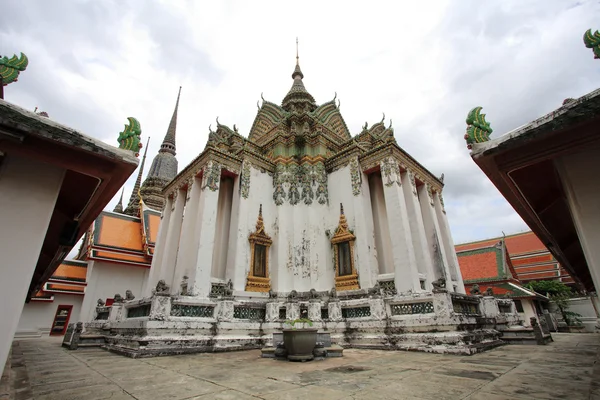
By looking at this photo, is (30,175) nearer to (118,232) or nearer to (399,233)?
(399,233)

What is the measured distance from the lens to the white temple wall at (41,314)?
1578 centimetres

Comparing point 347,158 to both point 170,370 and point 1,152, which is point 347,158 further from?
point 1,152

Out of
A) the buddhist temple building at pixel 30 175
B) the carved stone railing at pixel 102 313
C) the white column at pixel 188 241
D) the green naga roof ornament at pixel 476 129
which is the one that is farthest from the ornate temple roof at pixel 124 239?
the green naga roof ornament at pixel 476 129

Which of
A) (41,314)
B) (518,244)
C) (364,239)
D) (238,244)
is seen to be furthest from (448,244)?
(41,314)

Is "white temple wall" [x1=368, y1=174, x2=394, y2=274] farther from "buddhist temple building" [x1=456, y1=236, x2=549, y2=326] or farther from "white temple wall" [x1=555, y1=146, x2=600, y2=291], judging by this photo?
"white temple wall" [x1=555, y1=146, x2=600, y2=291]

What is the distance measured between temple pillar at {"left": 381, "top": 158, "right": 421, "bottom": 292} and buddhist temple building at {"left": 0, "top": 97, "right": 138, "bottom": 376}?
32.0 ft

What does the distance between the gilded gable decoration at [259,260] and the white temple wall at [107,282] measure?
9046 mm

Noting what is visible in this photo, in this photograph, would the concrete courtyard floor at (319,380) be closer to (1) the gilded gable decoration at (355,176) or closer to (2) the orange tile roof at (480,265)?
(1) the gilded gable decoration at (355,176)

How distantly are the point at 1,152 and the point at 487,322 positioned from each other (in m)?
11.7

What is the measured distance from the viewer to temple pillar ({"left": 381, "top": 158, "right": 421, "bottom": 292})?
1057 centimetres

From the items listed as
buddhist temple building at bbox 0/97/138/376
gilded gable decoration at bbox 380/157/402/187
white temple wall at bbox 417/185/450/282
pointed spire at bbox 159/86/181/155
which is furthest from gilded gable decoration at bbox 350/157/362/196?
pointed spire at bbox 159/86/181/155

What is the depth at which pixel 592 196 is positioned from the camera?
2.64 m

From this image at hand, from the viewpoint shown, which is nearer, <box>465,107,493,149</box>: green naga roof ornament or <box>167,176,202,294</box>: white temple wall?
<box>465,107,493,149</box>: green naga roof ornament

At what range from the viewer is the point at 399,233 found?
11227 millimetres
